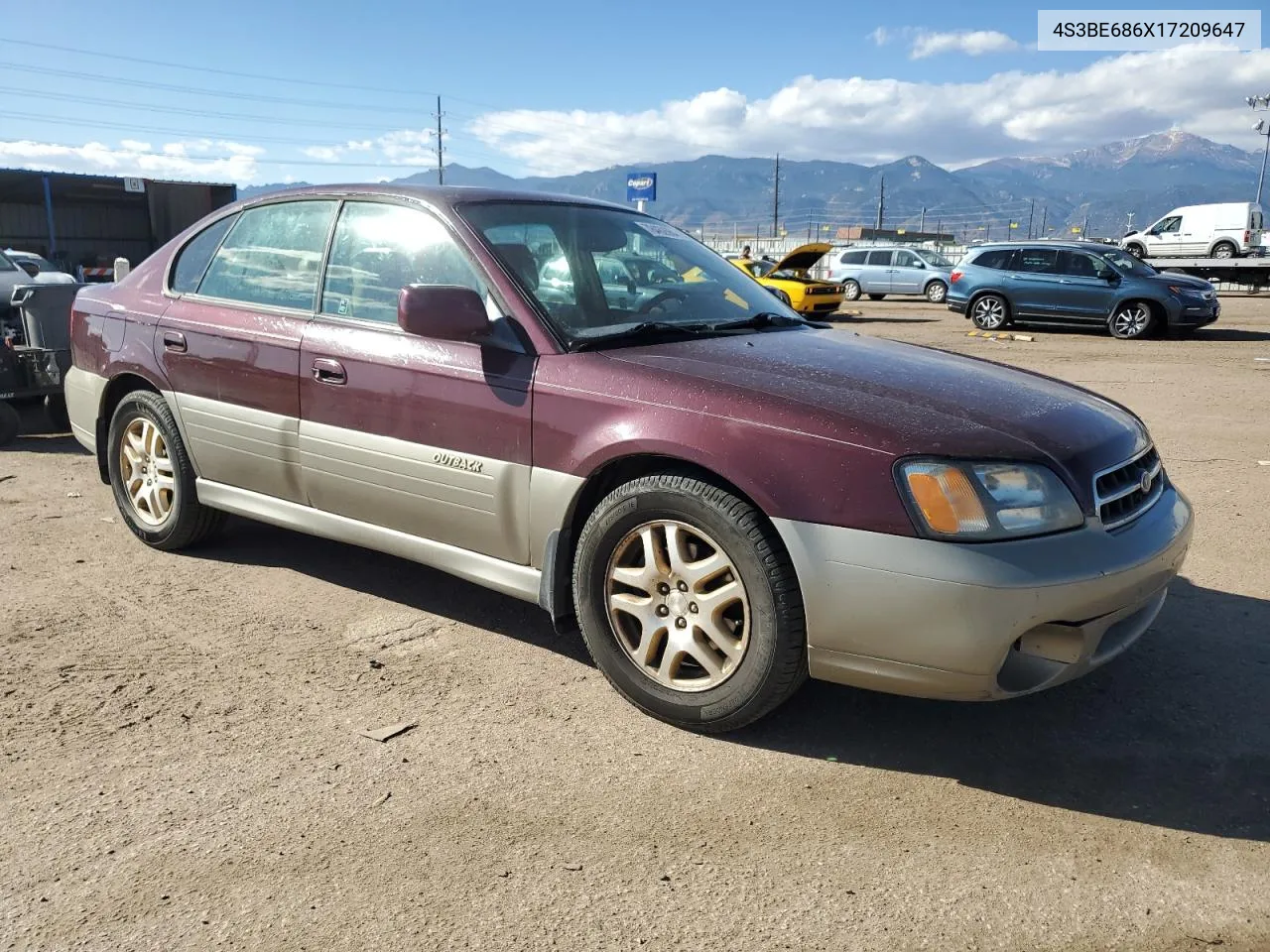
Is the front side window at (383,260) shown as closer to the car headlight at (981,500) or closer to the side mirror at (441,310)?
the side mirror at (441,310)

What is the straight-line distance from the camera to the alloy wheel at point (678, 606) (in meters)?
2.89

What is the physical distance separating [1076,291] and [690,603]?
16790mm

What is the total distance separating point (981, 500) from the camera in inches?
102

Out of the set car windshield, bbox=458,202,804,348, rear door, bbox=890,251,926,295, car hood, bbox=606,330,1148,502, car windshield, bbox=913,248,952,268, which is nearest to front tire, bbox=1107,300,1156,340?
rear door, bbox=890,251,926,295

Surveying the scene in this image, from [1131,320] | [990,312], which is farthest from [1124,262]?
[990,312]

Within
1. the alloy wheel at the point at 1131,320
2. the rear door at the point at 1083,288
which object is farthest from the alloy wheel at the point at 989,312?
the alloy wheel at the point at 1131,320

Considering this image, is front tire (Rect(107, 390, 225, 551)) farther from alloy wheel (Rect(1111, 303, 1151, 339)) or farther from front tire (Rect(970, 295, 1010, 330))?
front tire (Rect(970, 295, 1010, 330))

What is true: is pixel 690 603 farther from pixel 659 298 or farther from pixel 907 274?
pixel 907 274

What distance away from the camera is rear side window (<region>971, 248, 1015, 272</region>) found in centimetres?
1848

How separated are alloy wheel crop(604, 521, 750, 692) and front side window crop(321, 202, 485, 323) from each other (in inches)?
44.6

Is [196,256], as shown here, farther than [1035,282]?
No

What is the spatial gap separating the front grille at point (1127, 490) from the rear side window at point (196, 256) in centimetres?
369

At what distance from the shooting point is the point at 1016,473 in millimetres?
2658

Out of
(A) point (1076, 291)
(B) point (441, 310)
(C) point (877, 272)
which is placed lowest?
(A) point (1076, 291)
